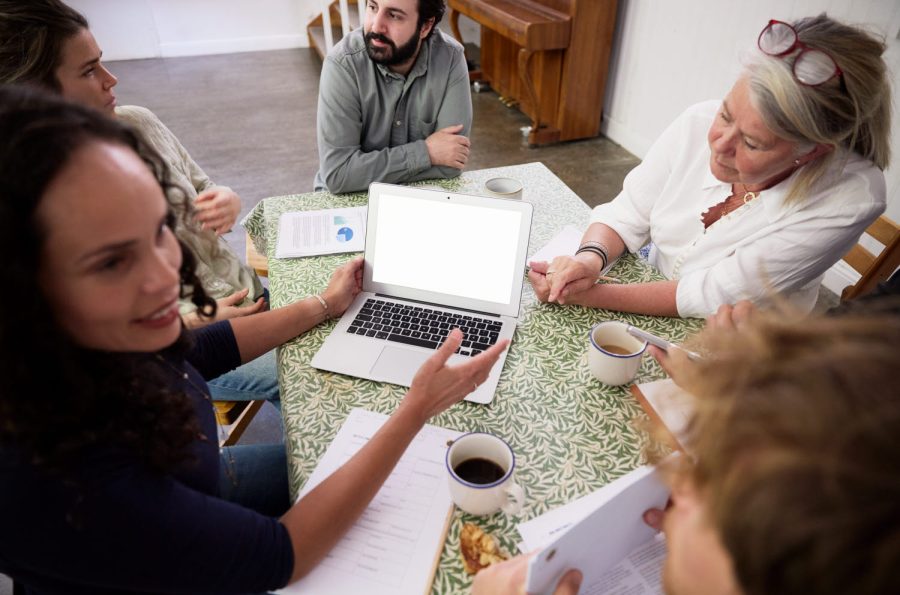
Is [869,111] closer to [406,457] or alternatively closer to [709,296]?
[709,296]

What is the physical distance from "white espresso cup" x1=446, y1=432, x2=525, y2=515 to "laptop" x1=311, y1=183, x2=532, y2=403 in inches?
10.1

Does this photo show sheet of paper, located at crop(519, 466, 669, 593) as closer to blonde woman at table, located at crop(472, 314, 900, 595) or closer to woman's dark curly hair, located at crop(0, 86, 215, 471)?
blonde woman at table, located at crop(472, 314, 900, 595)

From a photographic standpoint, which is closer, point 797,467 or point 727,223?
point 797,467

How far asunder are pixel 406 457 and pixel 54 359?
0.48 meters

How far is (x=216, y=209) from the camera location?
1.43m

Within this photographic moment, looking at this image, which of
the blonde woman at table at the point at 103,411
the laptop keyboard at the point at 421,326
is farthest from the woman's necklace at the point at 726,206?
the blonde woman at table at the point at 103,411

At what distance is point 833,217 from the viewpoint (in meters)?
1.08

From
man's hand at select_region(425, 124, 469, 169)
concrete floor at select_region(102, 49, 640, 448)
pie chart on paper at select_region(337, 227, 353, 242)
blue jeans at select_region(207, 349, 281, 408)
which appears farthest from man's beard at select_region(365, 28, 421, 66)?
concrete floor at select_region(102, 49, 640, 448)

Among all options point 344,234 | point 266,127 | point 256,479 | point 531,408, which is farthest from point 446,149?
point 266,127

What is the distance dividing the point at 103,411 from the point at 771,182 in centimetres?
135

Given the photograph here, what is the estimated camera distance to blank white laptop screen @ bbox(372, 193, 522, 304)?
1.04 meters

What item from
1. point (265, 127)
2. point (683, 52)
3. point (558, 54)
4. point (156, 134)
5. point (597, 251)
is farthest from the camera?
point (265, 127)

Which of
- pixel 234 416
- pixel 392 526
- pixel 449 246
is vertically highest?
pixel 449 246

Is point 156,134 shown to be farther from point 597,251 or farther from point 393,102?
point 597,251
